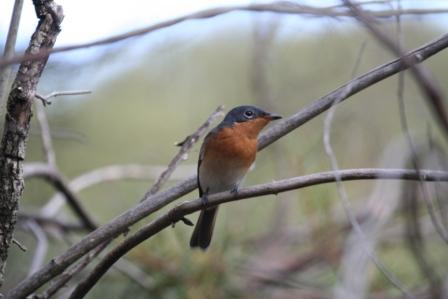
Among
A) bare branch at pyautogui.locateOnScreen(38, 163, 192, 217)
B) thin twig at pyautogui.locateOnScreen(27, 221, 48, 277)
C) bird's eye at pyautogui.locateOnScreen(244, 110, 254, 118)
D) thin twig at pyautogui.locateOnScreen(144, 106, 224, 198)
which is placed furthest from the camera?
bare branch at pyautogui.locateOnScreen(38, 163, 192, 217)

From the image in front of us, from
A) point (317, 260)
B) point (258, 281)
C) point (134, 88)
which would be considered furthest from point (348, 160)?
point (134, 88)

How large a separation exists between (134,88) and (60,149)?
1.55 m

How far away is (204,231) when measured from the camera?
4.20 meters

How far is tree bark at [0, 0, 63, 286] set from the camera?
2266 mm

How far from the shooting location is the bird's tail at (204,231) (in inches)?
161

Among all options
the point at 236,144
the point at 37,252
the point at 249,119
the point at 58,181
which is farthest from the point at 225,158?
the point at 37,252

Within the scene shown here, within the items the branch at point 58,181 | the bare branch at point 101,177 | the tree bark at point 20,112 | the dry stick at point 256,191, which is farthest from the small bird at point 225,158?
the tree bark at point 20,112

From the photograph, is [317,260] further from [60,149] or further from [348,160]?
[60,149]

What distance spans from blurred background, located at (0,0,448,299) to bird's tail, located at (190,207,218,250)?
0.69 meters

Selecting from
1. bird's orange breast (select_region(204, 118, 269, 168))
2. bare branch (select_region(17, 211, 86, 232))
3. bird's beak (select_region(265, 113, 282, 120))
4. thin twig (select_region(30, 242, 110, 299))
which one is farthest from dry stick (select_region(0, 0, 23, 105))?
bare branch (select_region(17, 211, 86, 232))

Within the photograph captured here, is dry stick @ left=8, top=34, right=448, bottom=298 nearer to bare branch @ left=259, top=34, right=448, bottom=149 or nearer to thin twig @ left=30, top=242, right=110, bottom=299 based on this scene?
bare branch @ left=259, top=34, right=448, bottom=149

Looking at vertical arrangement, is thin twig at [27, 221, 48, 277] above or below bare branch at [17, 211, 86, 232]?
above

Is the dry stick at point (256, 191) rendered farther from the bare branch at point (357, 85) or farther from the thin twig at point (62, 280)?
the bare branch at point (357, 85)

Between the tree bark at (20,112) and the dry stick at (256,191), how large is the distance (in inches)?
16.2
